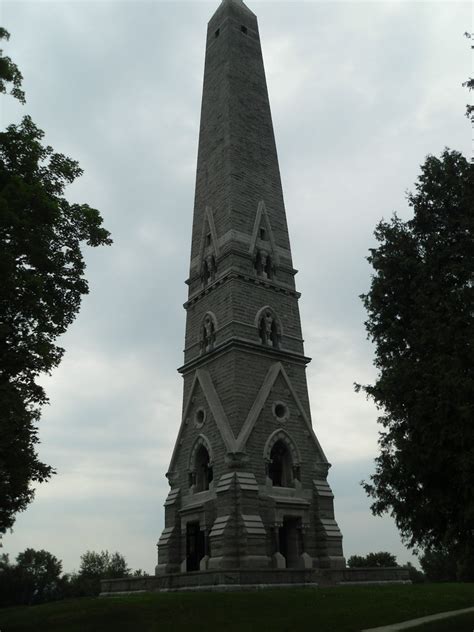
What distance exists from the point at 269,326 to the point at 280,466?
8.27 metres

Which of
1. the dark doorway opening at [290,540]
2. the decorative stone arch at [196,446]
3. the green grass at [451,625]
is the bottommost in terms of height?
the green grass at [451,625]

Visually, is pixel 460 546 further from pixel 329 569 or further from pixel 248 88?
pixel 248 88

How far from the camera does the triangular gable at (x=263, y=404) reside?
96.7ft

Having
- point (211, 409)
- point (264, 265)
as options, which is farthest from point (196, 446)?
point (264, 265)

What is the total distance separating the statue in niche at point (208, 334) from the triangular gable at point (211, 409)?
66.2 inches

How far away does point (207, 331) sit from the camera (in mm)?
35094

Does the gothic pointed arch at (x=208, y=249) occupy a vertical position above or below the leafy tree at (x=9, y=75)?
above

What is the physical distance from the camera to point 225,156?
38438 mm

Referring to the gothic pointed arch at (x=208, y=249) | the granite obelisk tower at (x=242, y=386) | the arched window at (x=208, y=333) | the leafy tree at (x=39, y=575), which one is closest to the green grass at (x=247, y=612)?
the granite obelisk tower at (x=242, y=386)

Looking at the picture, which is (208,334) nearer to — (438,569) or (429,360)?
(429,360)

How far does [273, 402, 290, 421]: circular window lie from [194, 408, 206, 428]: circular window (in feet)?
13.6

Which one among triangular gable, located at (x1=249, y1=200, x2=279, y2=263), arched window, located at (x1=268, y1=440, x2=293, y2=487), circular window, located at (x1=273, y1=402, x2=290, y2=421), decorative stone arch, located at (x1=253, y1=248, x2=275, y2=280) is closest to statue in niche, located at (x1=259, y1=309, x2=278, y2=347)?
decorative stone arch, located at (x1=253, y1=248, x2=275, y2=280)

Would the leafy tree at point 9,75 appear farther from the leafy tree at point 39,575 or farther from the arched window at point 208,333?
the leafy tree at point 39,575

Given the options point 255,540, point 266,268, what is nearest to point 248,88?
point 266,268
